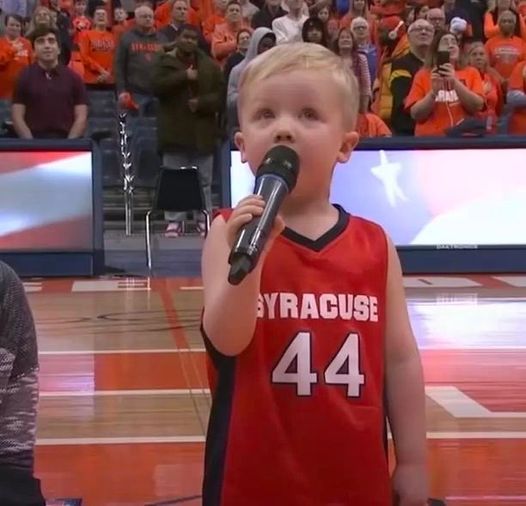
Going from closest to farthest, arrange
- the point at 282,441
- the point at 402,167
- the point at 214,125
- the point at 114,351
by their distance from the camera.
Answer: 1. the point at 282,441
2. the point at 114,351
3. the point at 402,167
4. the point at 214,125

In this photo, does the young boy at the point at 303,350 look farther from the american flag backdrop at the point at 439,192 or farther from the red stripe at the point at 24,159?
the red stripe at the point at 24,159

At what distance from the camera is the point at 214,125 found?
1316 cm

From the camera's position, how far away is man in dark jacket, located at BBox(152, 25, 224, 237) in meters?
12.8

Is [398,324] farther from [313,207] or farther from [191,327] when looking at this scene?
[191,327]

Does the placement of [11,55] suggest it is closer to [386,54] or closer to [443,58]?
[386,54]

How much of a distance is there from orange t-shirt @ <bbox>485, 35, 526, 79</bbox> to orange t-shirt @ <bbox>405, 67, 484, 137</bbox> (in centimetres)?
298

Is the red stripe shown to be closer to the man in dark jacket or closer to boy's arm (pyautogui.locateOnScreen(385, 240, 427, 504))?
the man in dark jacket

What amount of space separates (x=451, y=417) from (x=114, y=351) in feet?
8.09

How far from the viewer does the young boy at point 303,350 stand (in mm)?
2342

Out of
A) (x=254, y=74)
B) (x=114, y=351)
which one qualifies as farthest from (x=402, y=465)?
(x=114, y=351)

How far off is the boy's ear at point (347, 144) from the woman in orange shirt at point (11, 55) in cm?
1234

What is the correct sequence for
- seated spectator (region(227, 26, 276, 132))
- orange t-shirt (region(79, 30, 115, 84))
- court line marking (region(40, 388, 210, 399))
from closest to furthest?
1. court line marking (region(40, 388, 210, 399))
2. seated spectator (region(227, 26, 276, 132))
3. orange t-shirt (region(79, 30, 115, 84))

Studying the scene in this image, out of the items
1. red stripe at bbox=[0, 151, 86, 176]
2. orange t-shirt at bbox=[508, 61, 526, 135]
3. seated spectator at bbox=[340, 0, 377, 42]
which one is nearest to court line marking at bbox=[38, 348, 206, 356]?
red stripe at bbox=[0, 151, 86, 176]

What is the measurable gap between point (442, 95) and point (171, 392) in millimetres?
6293
